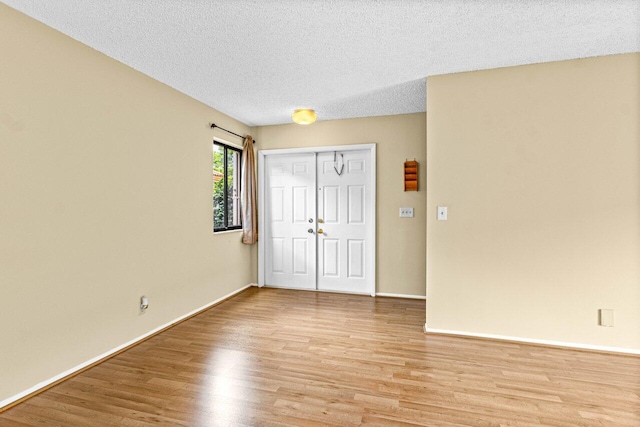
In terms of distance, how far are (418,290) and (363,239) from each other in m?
1.02

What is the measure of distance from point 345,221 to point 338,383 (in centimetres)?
265

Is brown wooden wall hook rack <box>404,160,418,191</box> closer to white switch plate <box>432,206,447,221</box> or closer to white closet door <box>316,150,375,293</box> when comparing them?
white closet door <box>316,150,375,293</box>

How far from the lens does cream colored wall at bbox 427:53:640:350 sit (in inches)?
105

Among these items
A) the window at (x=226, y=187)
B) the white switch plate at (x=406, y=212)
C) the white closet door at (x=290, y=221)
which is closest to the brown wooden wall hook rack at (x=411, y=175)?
the white switch plate at (x=406, y=212)

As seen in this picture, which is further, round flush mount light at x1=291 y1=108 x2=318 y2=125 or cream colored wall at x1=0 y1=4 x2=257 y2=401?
round flush mount light at x1=291 y1=108 x2=318 y2=125

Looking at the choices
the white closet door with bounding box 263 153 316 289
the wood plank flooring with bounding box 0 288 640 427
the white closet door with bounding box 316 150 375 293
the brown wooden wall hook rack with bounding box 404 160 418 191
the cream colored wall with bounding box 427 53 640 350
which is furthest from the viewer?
the white closet door with bounding box 263 153 316 289

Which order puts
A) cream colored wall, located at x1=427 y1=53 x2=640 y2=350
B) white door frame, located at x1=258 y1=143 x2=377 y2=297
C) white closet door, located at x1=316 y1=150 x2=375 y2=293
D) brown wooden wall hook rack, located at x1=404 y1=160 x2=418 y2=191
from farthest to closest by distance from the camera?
white closet door, located at x1=316 y1=150 x2=375 y2=293 → white door frame, located at x1=258 y1=143 x2=377 y2=297 → brown wooden wall hook rack, located at x1=404 y1=160 x2=418 y2=191 → cream colored wall, located at x1=427 y1=53 x2=640 y2=350

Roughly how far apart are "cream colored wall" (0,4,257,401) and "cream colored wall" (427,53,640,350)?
8.90ft

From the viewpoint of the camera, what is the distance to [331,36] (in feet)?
7.75

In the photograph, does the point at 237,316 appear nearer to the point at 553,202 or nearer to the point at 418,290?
the point at 418,290

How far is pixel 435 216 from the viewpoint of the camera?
3121 millimetres

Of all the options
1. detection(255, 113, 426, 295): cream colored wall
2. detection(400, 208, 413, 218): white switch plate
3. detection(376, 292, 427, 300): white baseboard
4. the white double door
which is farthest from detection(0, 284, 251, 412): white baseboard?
detection(400, 208, 413, 218): white switch plate

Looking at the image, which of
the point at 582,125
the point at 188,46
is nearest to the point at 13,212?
the point at 188,46

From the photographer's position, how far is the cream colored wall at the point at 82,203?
6.67ft
